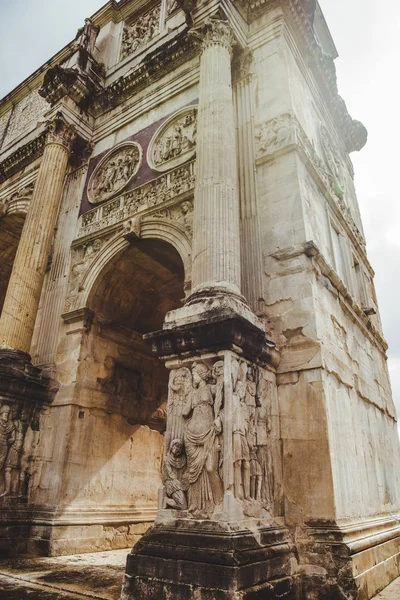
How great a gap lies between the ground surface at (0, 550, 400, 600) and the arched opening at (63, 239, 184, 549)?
133 centimetres

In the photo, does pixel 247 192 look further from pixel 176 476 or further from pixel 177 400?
pixel 176 476

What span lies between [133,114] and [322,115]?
525cm

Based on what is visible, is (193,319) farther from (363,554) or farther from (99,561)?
(99,561)

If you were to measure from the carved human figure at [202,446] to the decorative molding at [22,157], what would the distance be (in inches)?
453

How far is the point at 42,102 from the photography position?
1698 cm

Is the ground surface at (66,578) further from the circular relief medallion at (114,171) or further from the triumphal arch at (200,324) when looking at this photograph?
the circular relief medallion at (114,171)

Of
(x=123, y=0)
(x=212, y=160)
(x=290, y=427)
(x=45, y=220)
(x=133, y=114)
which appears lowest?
(x=290, y=427)

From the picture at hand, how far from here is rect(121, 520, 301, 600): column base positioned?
4.18 metres

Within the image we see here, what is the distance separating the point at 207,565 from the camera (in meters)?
4.28

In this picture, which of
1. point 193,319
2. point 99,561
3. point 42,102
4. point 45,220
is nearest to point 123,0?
point 42,102

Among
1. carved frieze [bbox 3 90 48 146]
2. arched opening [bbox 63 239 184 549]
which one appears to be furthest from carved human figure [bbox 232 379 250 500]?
carved frieze [bbox 3 90 48 146]

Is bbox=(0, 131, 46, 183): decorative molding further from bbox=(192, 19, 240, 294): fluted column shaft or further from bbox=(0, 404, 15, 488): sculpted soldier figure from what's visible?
bbox=(0, 404, 15, 488): sculpted soldier figure

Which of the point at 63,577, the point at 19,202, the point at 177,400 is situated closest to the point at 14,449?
the point at 63,577

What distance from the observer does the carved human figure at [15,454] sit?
8.29 metres
